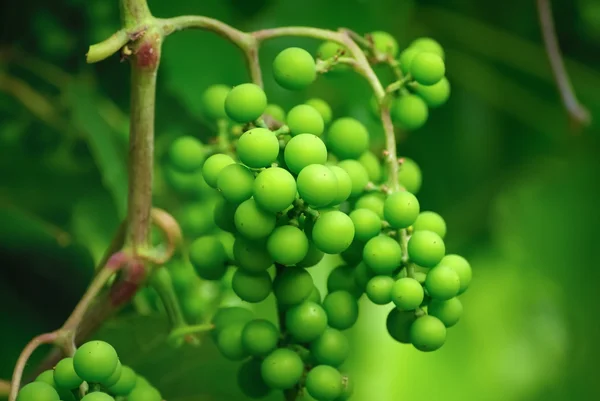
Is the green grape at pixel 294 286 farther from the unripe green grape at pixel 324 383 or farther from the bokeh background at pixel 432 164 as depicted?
the bokeh background at pixel 432 164

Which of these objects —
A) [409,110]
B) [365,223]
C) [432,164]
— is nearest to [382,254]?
[365,223]

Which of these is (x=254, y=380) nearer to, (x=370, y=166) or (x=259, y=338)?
(x=259, y=338)

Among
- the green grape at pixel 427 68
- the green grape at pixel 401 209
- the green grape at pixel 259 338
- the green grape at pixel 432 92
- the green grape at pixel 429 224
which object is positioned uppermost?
the green grape at pixel 427 68

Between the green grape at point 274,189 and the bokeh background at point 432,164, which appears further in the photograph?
the bokeh background at point 432,164

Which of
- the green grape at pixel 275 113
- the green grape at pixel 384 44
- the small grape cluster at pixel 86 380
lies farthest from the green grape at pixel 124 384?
the green grape at pixel 384 44

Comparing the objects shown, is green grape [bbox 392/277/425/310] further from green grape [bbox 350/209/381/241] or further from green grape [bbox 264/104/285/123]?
green grape [bbox 264/104/285/123]

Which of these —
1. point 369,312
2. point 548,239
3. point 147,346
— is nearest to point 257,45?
point 147,346

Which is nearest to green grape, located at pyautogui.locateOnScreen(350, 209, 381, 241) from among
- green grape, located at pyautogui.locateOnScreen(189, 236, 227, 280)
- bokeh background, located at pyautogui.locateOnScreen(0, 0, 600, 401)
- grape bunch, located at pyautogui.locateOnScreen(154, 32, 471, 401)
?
grape bunch, located at pyautogui.locateOnScreen(154, 32, 471, 401)
